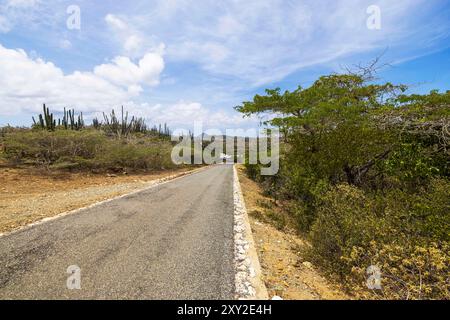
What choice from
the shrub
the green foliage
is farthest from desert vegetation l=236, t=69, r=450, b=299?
the green foliage

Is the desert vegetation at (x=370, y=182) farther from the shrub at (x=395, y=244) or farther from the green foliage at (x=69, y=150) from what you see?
the green foliage at (x=69, y=150)

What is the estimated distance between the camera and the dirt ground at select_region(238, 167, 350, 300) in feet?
13.0

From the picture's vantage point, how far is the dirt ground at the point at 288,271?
3957 millimetres

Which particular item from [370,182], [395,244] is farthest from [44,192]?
[370,182]

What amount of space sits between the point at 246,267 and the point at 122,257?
→ 222 cm

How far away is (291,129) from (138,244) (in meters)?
7.91

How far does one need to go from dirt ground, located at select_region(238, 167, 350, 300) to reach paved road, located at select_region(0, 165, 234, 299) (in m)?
0.70

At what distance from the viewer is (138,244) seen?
5.22 m

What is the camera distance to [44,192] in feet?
43.7

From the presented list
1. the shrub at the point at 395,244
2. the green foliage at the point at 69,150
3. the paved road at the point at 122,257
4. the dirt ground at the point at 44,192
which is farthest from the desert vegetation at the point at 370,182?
the green foliage at the point at 69,150

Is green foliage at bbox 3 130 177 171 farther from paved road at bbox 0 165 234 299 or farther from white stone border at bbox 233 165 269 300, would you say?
white stone border at bbox 233 165 269 300

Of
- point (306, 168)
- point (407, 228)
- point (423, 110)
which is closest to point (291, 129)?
point (306, 168)

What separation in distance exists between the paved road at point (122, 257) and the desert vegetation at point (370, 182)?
7.55 ft
